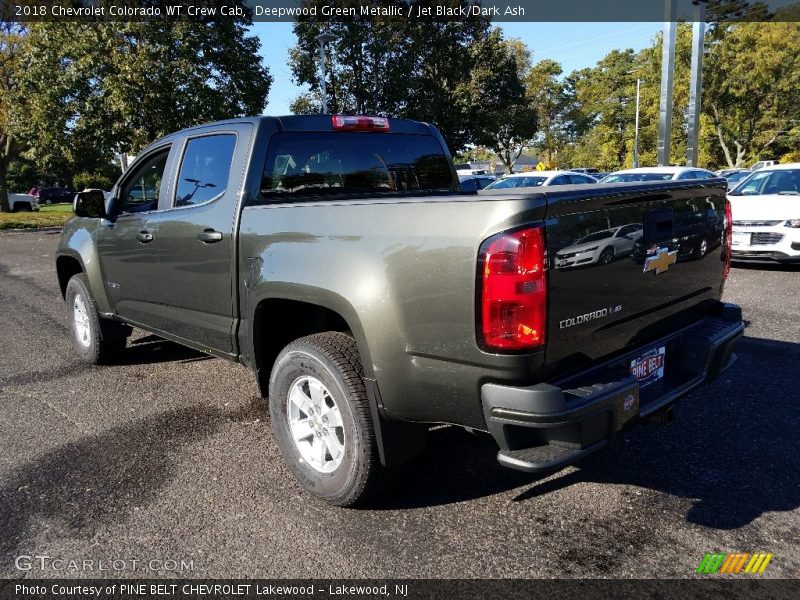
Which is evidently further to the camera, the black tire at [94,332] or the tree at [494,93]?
the tree at [494,93]

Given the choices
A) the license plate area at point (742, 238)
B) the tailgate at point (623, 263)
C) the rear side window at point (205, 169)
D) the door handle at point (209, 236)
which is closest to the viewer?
the tailgate at point (623, 263)

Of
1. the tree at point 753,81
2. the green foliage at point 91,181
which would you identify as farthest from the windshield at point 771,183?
the green foliage at point 91,181

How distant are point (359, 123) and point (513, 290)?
6.97 ft

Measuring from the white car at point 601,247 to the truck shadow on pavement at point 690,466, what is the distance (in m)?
0.96

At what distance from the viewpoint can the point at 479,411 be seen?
2.35 meters

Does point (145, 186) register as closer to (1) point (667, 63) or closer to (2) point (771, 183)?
(2) point (771, 183)

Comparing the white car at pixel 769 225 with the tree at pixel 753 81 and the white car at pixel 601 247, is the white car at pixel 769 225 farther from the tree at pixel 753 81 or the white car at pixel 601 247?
the tree at pixel 753 81

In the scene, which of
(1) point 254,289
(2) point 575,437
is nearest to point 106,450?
(1) point 254,289

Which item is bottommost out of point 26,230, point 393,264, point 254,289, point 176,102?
point 26,230

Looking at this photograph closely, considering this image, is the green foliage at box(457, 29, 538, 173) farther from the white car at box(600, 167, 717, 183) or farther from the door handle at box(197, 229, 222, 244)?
the door handle at box(197, 229, 222, 244)

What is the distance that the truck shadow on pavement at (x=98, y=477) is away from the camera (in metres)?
2.85

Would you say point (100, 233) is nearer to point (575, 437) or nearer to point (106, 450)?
point (106, 450)

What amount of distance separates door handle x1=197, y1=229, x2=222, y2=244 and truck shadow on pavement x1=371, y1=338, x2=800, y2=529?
1.69 meters

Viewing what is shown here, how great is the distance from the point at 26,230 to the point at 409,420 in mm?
24200
